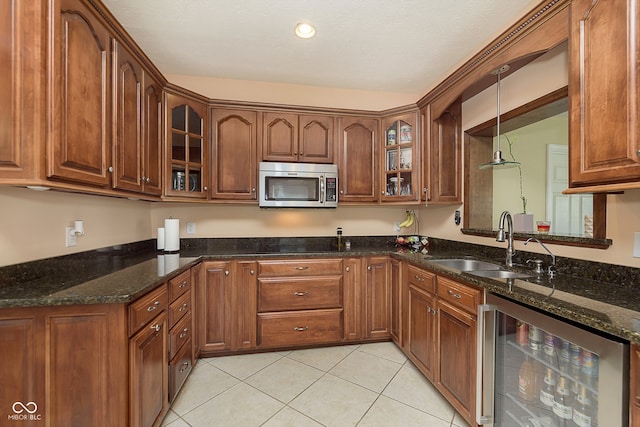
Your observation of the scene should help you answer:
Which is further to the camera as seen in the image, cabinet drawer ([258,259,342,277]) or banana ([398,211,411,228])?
banana ([398,211,411,228])

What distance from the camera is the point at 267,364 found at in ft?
7.51

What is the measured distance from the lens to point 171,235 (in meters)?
2.49

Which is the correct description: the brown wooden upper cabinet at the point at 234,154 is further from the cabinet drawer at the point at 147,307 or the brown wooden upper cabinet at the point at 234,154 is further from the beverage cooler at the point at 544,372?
the beverage cooler at the point at 544,372

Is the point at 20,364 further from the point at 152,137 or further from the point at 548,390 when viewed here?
the point at 548,390

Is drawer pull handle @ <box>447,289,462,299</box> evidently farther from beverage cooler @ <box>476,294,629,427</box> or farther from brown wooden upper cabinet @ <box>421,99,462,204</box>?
brown wooden upper cabinet @ <box>421,99,462,204</box>

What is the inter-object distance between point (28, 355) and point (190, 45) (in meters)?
2.30

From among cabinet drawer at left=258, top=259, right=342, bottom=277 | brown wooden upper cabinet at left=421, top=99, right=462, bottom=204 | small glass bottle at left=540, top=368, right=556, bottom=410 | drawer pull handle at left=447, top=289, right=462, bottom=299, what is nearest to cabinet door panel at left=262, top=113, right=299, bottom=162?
cabinet drawer at left=258, top=259, right=342, bottom=277

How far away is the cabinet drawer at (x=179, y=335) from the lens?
176 centimetres

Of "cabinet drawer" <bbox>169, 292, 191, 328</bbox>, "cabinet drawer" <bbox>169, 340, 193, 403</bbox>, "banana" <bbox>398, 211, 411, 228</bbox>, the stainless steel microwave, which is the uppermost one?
the stainless steel microwave

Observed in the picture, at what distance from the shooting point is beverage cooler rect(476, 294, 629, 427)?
938mm

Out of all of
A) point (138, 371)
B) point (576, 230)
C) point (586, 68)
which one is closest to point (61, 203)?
point (138, 371)

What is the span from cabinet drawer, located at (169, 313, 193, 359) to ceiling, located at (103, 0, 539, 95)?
7.08 feet

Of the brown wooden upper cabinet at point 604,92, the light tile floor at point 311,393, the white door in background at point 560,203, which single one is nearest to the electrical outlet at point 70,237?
the light tile floor at point 311,393

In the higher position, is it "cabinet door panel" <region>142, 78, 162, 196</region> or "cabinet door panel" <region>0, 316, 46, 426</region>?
"cabinet door panel" <region>142, 78, 162, 196</region>
